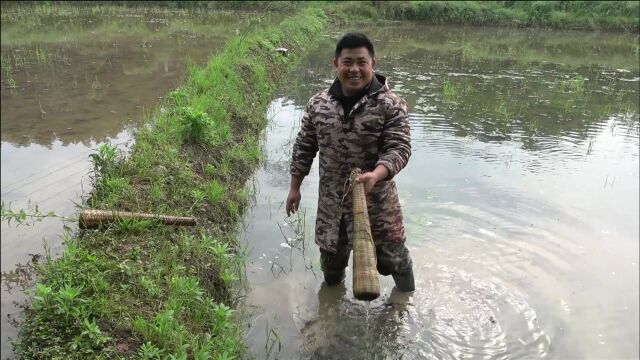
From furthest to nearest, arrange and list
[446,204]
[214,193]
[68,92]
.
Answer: [68,92]
[446,204]
[214,193]

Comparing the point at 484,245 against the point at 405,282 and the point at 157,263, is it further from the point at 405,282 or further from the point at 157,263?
the point at 157,263

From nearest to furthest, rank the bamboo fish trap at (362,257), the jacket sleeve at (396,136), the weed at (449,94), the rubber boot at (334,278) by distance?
the bamboo fish trap at (362,257), the jacket sleeve at (396,136), the rubber boot at (334,278), the weed at (449,94)

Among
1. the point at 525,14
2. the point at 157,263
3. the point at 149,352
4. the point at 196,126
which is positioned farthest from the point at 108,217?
the point at 525,14

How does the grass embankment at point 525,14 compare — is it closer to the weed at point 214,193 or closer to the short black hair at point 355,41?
the weed at point 214,193

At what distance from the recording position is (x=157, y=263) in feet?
10.2

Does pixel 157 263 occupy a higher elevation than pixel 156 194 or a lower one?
lower

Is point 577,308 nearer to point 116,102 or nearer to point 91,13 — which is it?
point 116,102

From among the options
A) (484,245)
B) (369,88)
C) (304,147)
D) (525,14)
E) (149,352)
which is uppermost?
(525,14)

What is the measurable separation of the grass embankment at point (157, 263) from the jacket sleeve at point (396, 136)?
52.2 inches

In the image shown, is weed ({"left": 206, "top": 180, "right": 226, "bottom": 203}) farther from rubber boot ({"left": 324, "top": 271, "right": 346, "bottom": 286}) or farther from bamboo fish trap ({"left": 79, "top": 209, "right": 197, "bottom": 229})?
rubber boot ({"left": 324, "top": 271, "right": 346, "bottom": 286})

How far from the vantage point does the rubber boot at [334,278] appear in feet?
11.8

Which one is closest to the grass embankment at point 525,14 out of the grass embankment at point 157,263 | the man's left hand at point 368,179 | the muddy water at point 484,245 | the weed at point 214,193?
the muddy water at point 484,245

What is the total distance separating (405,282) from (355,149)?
1187 millimetres

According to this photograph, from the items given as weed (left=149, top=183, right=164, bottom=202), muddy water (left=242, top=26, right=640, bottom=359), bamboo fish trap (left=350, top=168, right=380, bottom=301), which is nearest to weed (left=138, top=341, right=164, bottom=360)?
muddy water (left=242, top=26, right=640, bottom=359)
